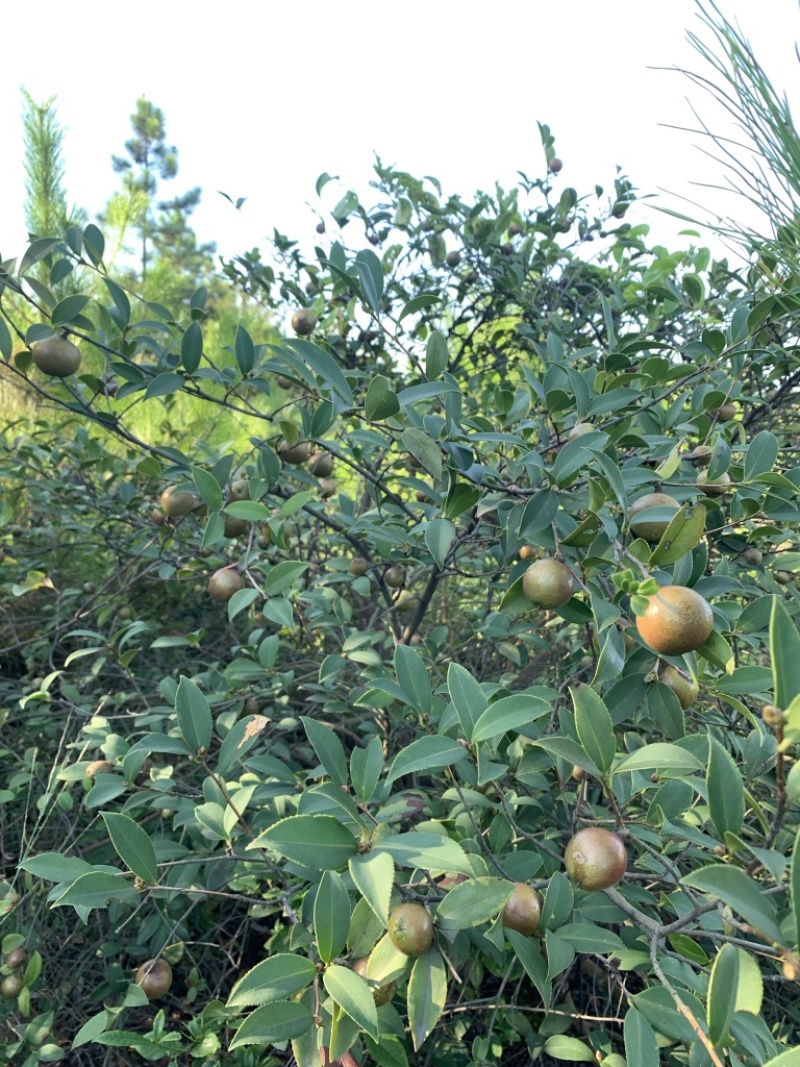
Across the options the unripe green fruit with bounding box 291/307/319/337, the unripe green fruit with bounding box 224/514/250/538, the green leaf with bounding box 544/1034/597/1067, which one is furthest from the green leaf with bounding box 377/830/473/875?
the unripe green fruit with bounding box 291/307/319/337

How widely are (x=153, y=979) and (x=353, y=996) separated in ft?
2.18

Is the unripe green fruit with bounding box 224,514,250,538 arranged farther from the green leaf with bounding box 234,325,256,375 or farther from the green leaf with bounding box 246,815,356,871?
the green leaf with bounding box 246,815,356,871

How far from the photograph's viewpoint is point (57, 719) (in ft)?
5.59

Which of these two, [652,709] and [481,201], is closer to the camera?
[652,709]

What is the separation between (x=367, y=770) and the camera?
0.63 metres

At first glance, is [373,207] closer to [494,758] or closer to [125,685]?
[125,685]

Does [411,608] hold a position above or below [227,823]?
above

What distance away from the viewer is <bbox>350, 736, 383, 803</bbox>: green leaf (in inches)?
24.7

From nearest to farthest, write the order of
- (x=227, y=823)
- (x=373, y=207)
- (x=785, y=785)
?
(x=785, y=785), (x=227, y=823), (x=373, y=207)

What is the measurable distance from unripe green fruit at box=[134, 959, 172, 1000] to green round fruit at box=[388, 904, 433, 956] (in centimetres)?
61

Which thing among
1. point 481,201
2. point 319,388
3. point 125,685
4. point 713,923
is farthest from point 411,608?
point 481,201

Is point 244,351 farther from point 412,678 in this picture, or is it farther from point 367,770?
point 367,770

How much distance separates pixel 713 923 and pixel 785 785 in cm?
39

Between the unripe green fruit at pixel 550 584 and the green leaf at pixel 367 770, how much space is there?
0.71 feet
